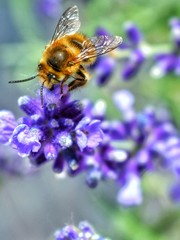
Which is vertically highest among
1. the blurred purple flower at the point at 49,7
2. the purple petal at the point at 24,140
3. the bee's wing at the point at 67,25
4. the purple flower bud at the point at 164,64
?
the blurred purple flower at the point at 49,7

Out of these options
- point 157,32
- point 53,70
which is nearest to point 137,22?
point 157,32

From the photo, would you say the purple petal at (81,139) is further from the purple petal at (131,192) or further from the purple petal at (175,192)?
the purple petal at (175,192)

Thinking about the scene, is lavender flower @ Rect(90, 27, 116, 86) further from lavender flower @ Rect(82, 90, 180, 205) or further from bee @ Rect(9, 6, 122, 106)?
bee @ Rect(9, 6, 122, 106)

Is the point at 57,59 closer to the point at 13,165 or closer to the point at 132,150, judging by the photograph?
the point at 132,150

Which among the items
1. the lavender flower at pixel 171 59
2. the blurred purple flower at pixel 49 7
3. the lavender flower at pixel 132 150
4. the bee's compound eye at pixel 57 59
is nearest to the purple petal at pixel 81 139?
the bee's compound eye at pixel 57 59

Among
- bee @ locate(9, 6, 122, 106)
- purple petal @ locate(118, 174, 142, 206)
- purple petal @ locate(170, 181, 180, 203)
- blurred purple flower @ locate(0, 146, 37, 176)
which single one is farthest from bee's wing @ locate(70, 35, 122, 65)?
purple petal @ locate(170, 181, 180, 203)

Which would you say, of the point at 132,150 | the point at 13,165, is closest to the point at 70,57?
the point at 132,150
